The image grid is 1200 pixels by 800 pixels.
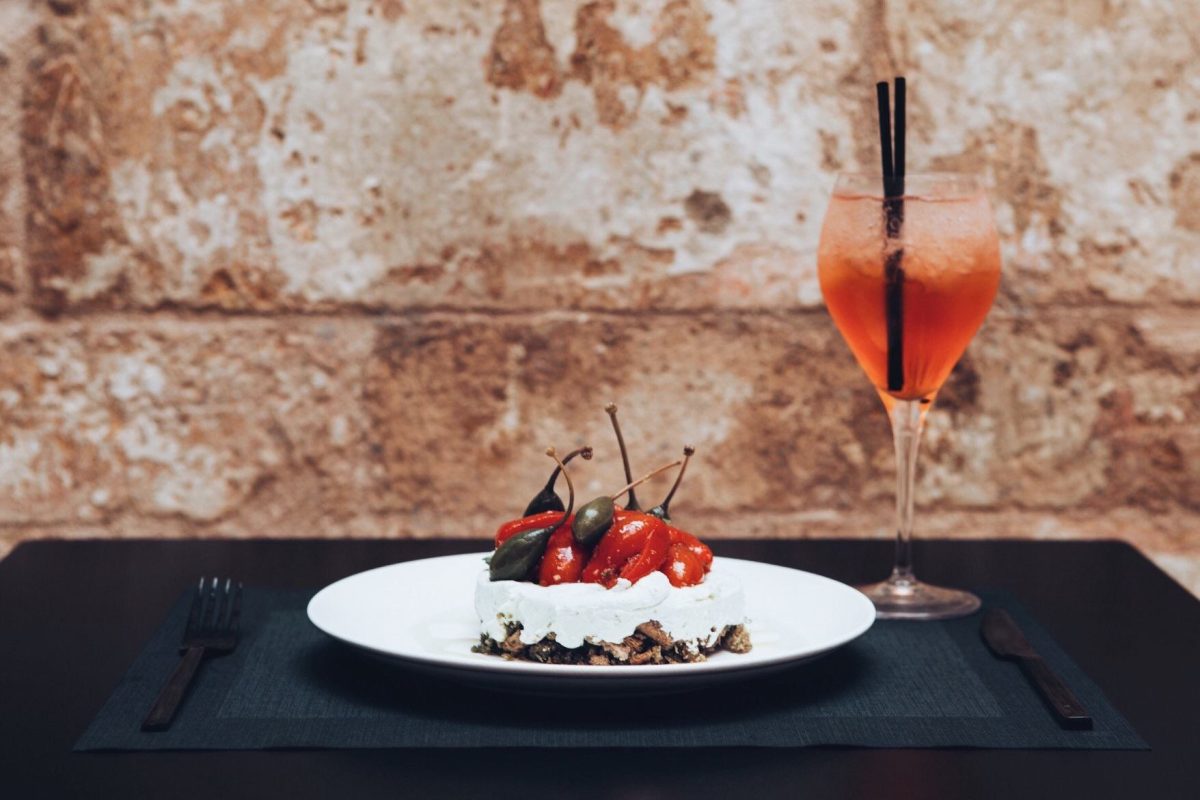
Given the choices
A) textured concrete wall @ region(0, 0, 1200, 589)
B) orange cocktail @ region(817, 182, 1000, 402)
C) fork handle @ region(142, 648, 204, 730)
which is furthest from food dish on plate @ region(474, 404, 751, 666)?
textured concrete wall @ region(0, 0, 1200, 589)

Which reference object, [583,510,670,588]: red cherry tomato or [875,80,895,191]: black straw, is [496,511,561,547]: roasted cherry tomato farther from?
[875,80,895,191]: black straw

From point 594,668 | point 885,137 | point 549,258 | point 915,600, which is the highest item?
point 885,137

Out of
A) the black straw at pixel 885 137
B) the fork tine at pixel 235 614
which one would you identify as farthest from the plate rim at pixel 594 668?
the black straw at pixel 885 137

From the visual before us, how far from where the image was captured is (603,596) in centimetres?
97

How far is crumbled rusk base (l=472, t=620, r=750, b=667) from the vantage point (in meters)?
0.97

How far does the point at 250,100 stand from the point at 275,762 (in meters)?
1.20

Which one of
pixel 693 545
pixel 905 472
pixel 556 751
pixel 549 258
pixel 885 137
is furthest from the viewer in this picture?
pixel 549 258

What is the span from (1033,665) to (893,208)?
16.9 inches

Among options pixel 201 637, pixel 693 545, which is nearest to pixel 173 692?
pixel 201 637

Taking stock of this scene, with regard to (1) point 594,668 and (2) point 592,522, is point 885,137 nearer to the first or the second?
(2) point 592,522

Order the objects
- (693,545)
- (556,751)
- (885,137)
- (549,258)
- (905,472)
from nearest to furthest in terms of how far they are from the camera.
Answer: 1. (556,751)
2. (693,545)
3. (885,137)
4. (905,472)
5. (549,258)

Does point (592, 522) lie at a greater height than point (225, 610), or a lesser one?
greater

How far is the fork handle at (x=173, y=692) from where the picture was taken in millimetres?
901

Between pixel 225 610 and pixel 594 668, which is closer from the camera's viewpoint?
pixel 594 668
